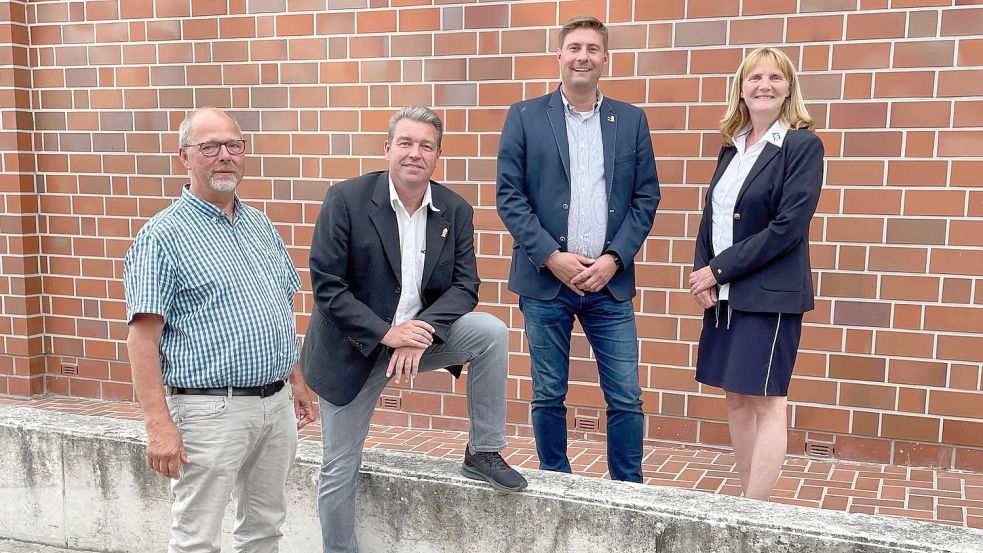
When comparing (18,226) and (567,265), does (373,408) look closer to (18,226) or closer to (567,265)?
(567,265)

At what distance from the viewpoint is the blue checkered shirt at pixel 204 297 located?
8.69 feet

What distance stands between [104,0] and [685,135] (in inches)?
162

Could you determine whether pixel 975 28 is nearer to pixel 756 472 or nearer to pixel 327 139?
pixel 756 472

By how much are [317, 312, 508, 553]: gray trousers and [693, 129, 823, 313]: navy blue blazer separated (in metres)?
0.97

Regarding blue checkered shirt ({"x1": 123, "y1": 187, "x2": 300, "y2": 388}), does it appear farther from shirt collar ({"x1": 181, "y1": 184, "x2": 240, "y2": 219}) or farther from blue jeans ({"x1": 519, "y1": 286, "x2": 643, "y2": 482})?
blue jeans ({"x1": 519, "y1": 286, "x2": 643, "y2": 482})

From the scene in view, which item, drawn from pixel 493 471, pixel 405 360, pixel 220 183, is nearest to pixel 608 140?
pixel 405 360

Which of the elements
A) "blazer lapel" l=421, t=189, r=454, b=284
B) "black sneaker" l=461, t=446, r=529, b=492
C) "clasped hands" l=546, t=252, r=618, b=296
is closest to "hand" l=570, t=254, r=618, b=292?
"clasped hands" l=546, t=252, r=618, b=296

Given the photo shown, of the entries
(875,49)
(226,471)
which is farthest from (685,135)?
(226,471)

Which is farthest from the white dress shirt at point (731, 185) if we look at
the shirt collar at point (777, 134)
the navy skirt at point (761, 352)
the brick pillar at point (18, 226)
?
the brick pillar at point (18, 226)

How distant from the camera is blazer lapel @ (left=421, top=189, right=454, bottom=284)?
3148 mm

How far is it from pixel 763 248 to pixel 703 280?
28cm

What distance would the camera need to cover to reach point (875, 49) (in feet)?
14.6

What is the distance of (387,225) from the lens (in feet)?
10.0

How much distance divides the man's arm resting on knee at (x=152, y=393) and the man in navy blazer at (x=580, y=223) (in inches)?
62.0
